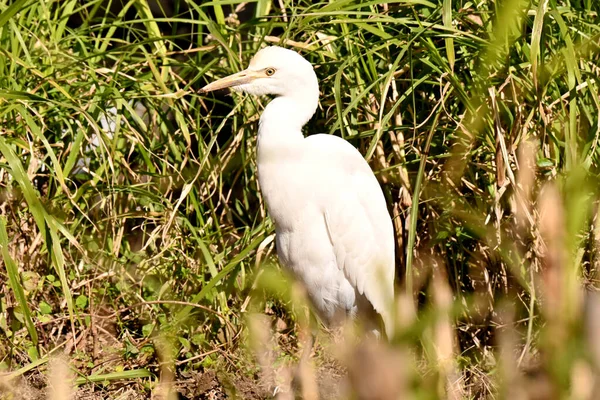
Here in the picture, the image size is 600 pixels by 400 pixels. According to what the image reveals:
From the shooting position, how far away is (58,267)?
2.18 m

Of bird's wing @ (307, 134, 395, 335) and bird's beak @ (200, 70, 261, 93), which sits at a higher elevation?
bird's beak @ (200, 70, 261, 93)

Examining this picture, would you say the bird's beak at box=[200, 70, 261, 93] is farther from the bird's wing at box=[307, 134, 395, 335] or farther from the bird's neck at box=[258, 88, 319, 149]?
the bird's wing at box=[307, 134, 395, 335]

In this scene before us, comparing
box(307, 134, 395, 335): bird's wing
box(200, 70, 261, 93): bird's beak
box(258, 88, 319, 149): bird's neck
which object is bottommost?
box(307, 134, 395, 335): bird's wing

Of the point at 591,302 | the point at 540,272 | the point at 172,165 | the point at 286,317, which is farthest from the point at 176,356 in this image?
the point at 591,302

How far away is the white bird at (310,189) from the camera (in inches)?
91.6

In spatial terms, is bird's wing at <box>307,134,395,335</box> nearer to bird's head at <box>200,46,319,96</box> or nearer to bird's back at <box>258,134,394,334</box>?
bird's back at <box>258,134,394,334</box>

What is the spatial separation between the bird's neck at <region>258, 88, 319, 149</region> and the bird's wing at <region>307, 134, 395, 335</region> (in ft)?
0.20

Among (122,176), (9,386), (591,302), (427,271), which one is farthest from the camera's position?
(122,176)

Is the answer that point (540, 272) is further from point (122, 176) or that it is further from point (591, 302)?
point (591, 302)

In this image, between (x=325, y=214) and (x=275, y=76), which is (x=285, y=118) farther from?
(x=325, y=214)

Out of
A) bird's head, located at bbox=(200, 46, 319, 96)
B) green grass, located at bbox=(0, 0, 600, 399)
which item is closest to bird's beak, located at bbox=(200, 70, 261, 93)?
bird's head, located at bbox=(200, 46, 319, 96)

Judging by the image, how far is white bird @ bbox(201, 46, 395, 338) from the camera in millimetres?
2326

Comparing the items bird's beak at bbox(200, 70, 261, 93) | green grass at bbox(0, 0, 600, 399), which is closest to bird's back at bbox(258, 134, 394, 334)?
green grass at bbox(0, 0, 600, 399)

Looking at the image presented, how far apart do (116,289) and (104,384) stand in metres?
0.42
